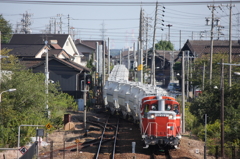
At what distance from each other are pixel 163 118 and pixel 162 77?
5906 cm

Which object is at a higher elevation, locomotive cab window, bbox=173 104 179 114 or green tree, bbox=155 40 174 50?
green tree, bbox=155 40 174 50

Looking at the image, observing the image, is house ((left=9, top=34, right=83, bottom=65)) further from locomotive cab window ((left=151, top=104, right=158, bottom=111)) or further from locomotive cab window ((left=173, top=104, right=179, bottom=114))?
locomotive cab window ((left=173, top=104, right=179, bottom=114))

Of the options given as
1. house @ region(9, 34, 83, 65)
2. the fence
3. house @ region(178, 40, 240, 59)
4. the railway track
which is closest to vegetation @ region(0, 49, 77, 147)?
the fence

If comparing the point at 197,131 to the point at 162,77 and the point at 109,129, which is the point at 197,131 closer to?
the point at 109,129

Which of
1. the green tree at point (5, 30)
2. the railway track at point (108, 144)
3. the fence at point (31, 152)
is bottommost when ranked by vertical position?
the railway track at point (108, 144)

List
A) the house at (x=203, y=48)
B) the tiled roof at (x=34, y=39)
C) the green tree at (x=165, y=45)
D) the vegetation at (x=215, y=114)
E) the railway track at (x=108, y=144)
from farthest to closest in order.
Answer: the green tree at (x=165, y=45) < the house at (x=203, y=48) < the tiled roof at (x=34, y=39) < the vegetation at (x=215, y=114) < the railway track at (x=108, y=144)

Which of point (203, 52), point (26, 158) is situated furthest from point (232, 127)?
point (203, 52)

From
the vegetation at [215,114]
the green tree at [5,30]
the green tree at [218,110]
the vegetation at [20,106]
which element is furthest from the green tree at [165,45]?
the vegetation at [20,106]

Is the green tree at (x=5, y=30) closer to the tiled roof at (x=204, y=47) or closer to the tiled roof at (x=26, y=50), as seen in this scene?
the tiled roof at (x=26, y=50)

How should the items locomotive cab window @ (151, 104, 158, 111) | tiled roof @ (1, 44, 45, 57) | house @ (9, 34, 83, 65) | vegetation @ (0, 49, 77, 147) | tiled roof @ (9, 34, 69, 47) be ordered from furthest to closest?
tiled roof @ (9, 34, 69, 47)
house @ (9, 34, 83, 65)
tiled roof @ (1, 44, 45, 57)
vegetation @ (0, 49, 77, 147)
locomotive cab window @ (151, 104, 158, 111)

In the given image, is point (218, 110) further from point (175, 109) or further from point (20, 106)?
point (20, 106)

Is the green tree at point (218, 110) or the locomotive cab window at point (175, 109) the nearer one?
the locomotive cab window at point (175, 109)

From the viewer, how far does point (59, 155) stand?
17.2 m

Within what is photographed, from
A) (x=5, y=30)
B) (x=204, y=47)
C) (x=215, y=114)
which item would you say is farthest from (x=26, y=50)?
(x=204, y=47)
